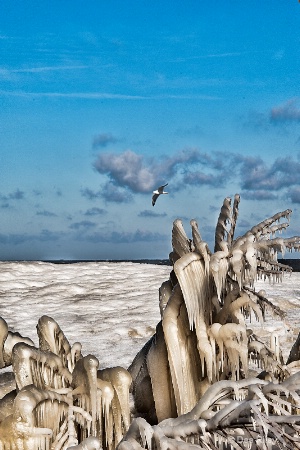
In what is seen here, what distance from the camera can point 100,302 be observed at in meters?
14.6

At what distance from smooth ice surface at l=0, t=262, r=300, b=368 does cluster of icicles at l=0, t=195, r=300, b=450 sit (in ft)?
10.2

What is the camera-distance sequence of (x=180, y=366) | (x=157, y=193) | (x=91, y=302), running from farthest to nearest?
(x=91, y=302)
(x=157, y=193)
(x=180, y=366)

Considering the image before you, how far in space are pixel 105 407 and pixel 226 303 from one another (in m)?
1.50

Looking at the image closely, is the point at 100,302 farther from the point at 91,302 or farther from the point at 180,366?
the point at 180,366

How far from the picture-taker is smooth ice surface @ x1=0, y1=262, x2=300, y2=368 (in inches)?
423

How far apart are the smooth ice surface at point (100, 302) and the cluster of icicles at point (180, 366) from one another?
3107 millimetres

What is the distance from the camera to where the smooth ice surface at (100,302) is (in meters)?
10.7

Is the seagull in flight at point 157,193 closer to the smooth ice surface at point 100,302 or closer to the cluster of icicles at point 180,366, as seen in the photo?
the smooth ice surface at point 100,302

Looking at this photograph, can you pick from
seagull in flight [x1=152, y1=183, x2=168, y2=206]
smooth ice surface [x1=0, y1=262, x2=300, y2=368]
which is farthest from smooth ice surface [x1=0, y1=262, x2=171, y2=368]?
seagull in flight [x1=152, y1=183, x2=168, y2=206]

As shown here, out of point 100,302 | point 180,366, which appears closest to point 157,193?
point 100,302

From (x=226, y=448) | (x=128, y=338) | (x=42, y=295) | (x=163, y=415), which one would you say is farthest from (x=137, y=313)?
(x=226, y=448)

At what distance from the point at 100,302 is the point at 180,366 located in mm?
9230

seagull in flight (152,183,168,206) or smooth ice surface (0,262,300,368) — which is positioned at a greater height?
seagull in flight (152,183,168,206)

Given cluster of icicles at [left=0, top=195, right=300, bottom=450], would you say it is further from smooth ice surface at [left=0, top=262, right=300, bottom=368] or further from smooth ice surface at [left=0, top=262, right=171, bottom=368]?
smooth ice surface at [left=0, top=262, right=171, bottom=368]
